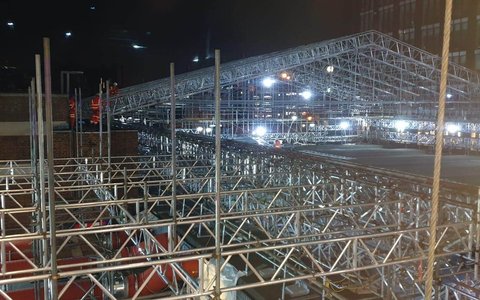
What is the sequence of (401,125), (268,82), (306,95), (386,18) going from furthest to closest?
(386,18) < (306,95) < (268,82) < (401,125)

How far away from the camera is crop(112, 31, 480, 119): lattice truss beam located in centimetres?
2461

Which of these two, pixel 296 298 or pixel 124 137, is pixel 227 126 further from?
pixel 296 298

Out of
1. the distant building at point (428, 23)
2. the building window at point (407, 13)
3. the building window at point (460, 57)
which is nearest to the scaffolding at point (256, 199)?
the building window at point (460, 57)

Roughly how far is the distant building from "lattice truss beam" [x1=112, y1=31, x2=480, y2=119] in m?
11.4

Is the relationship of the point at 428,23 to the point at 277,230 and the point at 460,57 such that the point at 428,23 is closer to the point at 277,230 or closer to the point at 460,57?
the point at 460,57

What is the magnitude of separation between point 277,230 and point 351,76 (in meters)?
22.4

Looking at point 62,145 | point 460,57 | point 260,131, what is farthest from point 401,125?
point 62,145

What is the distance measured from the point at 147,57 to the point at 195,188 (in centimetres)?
2080

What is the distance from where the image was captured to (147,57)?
3666cm

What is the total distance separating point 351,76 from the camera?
33.0m

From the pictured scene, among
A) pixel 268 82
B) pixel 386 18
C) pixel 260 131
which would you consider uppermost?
pixel 386 18

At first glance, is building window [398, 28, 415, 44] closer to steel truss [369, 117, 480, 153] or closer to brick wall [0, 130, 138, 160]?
steel truss [369, 117, 480, 153]

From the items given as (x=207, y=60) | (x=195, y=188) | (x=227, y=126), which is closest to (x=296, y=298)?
(x=195, y=188)

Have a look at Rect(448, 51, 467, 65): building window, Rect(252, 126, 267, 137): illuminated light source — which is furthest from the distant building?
Rect(252, 126, 267, 137): illuminated light source
